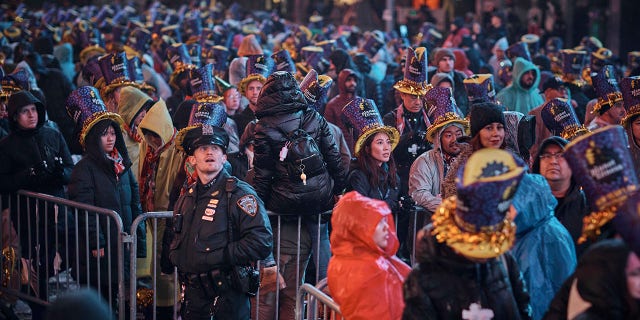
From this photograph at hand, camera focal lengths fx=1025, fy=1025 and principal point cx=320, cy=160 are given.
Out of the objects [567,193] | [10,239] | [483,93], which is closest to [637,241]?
[567,193]

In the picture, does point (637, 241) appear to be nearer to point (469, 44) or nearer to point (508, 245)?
point (508, 245)

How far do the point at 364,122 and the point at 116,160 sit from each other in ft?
7.10

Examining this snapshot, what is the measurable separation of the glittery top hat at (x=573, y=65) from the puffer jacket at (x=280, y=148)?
289 inches

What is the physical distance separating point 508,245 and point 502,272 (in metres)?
0.34

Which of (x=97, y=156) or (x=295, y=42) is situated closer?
(x=97, y=156)

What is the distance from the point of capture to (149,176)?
371 inches

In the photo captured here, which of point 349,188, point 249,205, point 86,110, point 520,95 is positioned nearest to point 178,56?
point 520,95

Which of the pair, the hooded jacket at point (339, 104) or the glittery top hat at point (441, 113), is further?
the hooded jacket at point (339, 104)

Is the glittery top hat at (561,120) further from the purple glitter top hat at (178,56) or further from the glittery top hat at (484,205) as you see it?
the purple glitter top hat at (178,56)

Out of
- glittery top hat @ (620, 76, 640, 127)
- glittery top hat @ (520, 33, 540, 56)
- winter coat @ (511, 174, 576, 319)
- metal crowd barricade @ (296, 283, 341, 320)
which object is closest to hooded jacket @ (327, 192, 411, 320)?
→ metal crowd barricade @ (296, 283, 341, 320)

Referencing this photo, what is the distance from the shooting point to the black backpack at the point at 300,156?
27.2ft

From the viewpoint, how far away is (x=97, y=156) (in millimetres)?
8602

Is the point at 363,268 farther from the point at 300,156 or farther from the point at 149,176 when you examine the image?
the point at 149,176

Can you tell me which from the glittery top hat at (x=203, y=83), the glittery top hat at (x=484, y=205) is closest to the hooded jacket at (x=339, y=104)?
the glittery top hat at (x=203, y=83)
